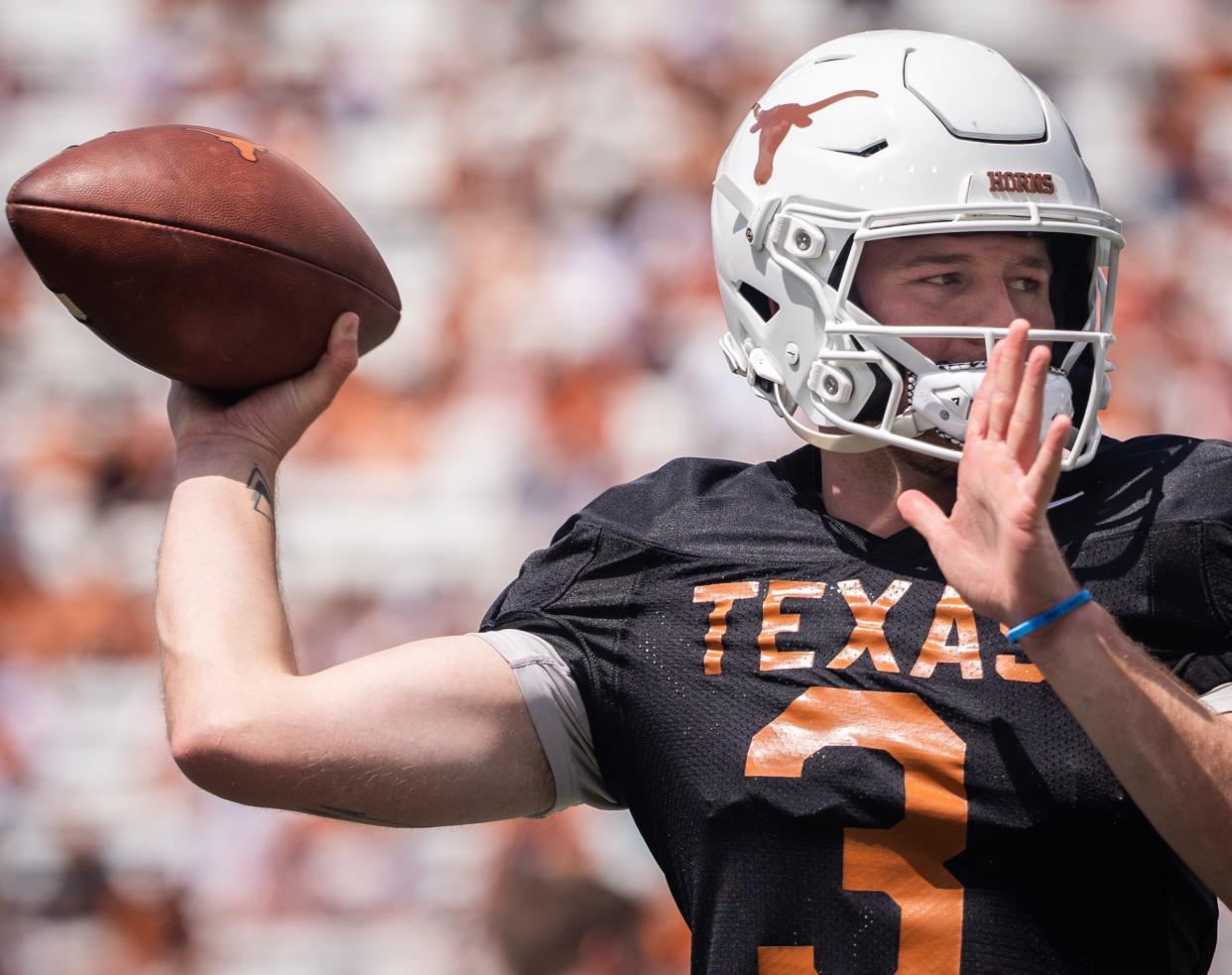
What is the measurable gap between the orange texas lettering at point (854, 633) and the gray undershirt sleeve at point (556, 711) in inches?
6.6

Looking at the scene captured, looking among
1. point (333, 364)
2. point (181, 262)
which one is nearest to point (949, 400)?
point (333, 364)

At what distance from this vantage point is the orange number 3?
1454 millimetres

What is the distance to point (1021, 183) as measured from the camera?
1668 mm

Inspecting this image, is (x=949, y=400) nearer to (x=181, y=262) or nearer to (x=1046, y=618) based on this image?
(x=1046, y=618)

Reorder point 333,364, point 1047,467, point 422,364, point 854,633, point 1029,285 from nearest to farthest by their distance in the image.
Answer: point 1047,467 → point 854,633 → point 1029,285 → point 333,364 → point 422,364

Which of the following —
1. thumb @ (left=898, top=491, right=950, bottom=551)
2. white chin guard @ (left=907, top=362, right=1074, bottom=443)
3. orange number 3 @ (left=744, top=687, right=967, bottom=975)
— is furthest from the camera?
white chin guard @ (left=907, top=362, right=1074, bottom=443)

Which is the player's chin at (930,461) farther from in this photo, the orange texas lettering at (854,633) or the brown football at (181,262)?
the brown football at (181,262)

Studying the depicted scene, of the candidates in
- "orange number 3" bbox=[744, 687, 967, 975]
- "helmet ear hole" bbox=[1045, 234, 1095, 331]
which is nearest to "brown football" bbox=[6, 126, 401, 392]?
"orange number 3" bbox=[744, 687, 967, 975]

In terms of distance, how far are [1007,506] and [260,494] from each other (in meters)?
0.88

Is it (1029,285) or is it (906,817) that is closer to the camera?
(906,817)

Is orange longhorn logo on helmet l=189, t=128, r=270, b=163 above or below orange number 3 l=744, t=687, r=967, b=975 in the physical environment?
above

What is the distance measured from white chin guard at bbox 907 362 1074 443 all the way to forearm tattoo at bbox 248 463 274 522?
0.74m

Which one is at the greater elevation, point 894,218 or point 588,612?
point 894,218

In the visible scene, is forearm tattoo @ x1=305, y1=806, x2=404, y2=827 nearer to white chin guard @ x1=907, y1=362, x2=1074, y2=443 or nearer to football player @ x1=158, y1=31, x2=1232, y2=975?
football player @ x1=158, y1=31, x2=1232, y2=975
